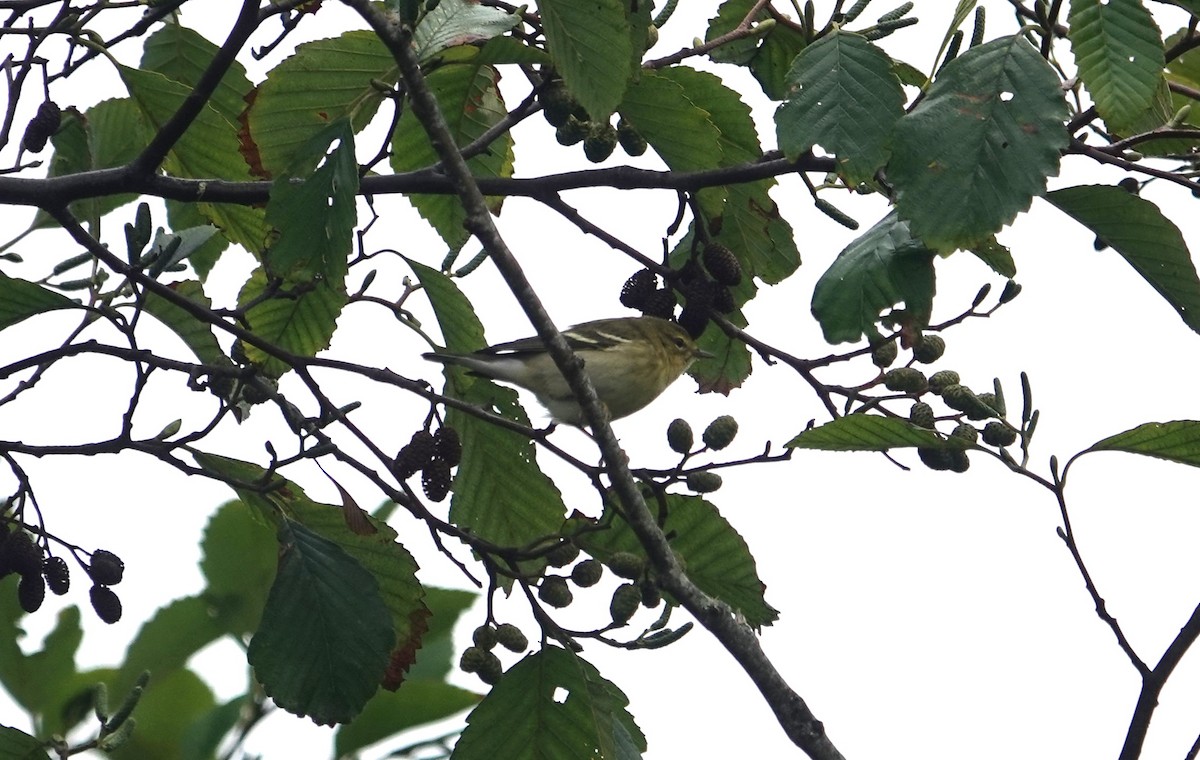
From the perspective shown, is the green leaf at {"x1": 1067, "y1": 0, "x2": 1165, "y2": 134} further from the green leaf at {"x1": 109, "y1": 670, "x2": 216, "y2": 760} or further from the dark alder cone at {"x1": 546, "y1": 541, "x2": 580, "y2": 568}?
the green leaf at {"x1": 109, "y1": 670, "x2": 216, "y2": 760}

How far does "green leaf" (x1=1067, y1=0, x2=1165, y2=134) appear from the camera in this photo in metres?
2.36

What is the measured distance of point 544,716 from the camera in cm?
294

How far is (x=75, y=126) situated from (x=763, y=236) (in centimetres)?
172

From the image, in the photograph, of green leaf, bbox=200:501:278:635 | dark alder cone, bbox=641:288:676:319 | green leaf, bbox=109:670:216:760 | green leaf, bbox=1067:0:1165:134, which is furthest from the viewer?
green leaf, bbox=200:501:278:635

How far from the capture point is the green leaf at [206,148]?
3428 millimetres

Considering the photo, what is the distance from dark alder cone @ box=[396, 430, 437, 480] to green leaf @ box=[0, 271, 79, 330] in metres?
0.85

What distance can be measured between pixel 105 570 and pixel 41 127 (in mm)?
994

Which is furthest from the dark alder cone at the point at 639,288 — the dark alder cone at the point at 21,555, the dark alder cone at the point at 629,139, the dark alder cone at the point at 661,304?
the dark alder cone at the point at 21,555

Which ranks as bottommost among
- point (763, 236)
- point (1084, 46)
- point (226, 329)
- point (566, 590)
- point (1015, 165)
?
point (566, 590)

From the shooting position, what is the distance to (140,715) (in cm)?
362

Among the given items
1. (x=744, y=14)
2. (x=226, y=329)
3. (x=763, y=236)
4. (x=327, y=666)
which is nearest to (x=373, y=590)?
(x=327, y=666)

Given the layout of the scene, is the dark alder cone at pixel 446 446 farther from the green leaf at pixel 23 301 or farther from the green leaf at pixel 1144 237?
the green leaf at pixel 1144 237

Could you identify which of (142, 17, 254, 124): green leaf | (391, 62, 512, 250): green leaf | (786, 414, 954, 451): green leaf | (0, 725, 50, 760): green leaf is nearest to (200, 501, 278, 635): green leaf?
(0, 725, 50, 760): green leaf

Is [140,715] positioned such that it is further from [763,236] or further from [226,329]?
[763,236]
